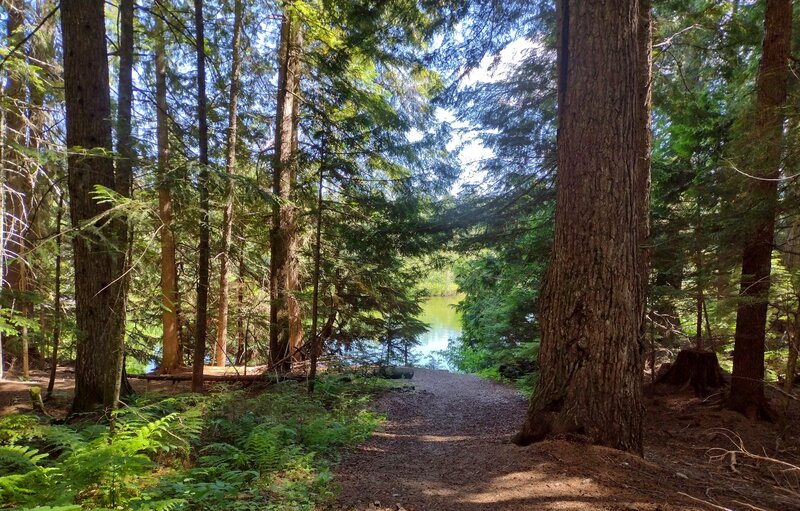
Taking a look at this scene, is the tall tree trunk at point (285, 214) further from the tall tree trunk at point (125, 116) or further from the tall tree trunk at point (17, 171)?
the tall tree trunk at point (17, 171)

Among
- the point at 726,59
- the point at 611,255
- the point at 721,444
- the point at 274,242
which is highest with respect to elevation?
the point at 726,59

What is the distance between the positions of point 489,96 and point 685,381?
7.69 meters

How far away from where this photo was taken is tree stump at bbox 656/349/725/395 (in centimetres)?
828

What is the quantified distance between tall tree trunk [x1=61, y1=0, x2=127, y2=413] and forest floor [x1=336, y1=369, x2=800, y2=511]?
370 centimetres

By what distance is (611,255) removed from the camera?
3.87 m

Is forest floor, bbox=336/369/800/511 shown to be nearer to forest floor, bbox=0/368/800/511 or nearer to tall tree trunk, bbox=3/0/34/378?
forest floor, bbox=0/368/800/511

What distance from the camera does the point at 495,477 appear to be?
356cm

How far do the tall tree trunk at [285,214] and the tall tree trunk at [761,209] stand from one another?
789 cm

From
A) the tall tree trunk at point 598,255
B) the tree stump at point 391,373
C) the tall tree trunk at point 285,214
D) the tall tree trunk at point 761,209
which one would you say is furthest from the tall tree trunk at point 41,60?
the tall tree trunk at point 761,209

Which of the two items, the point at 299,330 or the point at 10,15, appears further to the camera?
the point at 299,330

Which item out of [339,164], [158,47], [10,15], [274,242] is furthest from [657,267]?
[10,15]

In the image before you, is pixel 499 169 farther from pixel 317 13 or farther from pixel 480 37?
pixel 317 13

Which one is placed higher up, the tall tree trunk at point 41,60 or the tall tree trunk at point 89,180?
the tall tree trunk at point 41,60

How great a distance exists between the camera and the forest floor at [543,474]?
3.04m
